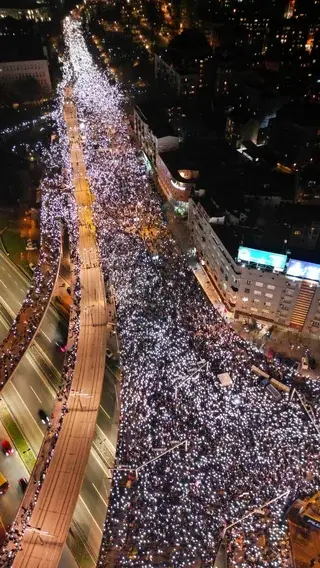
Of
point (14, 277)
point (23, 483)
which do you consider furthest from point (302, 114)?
point (23, 483)

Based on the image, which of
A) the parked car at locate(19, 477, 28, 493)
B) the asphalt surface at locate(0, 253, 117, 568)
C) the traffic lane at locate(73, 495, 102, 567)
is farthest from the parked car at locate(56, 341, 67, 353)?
the traffic lane at locate(73, 495, 102, 567)

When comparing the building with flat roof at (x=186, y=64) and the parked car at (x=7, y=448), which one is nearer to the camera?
the parked car at (x=7, y=448)

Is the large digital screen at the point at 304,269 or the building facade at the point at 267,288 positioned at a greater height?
the large digital screen at the point at 304,269

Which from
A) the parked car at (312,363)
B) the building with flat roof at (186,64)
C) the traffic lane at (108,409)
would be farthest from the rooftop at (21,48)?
the parked car at (312,363)

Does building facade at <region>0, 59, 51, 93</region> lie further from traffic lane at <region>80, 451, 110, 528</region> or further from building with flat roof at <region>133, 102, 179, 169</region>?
traffic lane at <region>80, 451, 110, 528</region>

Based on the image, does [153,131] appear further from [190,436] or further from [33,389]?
[190,436]

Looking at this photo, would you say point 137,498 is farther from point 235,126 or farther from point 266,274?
point 235,126

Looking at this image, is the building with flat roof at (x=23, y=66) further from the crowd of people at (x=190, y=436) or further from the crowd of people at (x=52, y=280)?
the crowd of people at (x=190, y=436)
